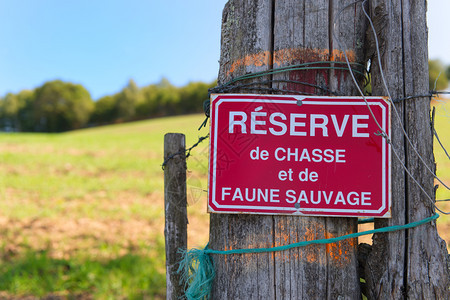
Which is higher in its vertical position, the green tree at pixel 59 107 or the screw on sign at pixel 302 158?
the green tree at pixel 59 107

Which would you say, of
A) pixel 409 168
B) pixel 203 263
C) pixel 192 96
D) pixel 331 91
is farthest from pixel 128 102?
pixel 409 168

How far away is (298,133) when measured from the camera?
148cm

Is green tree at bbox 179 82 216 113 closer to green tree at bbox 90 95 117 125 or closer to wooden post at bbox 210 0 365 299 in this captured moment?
green tree at bbox 90 95 117 125

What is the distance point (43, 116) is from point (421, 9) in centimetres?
8768

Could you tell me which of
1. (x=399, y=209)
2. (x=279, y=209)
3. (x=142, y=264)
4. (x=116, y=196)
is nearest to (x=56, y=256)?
(x=142, y=264)

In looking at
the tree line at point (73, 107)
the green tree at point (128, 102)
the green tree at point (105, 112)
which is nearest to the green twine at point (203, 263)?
the tree line at point (73, 107)

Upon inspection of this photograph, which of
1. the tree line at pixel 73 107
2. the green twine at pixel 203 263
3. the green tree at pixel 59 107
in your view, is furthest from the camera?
the green tree at pixel 59 107

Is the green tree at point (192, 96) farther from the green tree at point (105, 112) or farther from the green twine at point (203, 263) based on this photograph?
the green twine at point (203, 263)

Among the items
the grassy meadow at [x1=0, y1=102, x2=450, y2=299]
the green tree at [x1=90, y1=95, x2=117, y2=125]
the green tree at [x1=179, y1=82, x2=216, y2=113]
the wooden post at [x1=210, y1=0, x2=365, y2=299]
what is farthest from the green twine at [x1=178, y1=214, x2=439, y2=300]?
the green tree at [x1=90, y1=95, x2=117, y2=125]

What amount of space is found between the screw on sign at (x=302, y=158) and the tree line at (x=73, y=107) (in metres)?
71.0

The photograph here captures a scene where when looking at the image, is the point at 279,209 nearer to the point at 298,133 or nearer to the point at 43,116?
the point at 298,133

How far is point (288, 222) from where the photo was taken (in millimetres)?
1484

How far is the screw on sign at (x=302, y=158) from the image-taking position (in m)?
1.47

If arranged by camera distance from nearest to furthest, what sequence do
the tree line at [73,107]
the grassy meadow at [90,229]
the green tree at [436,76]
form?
the green tree at [436,76] < the grassy meadow at [90,229] < the tree line at [73,107]
